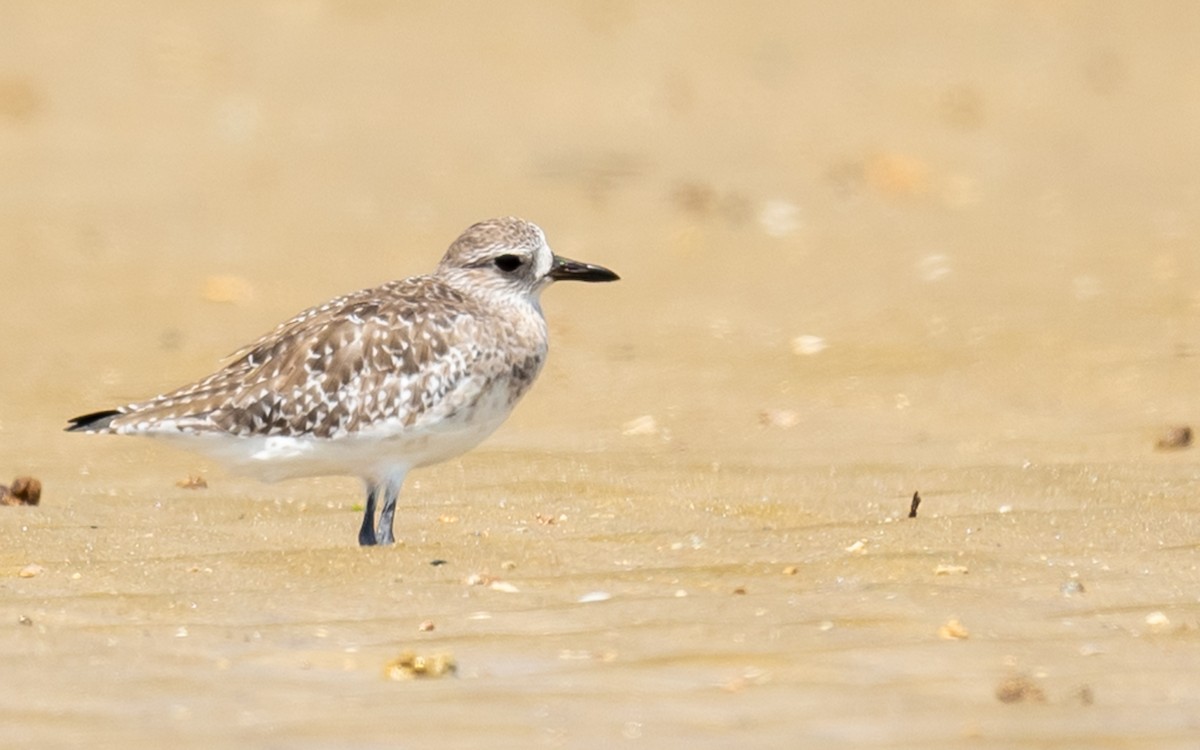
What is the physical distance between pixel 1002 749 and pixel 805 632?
1114mm

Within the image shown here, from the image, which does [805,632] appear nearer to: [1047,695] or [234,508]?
[1047,695]

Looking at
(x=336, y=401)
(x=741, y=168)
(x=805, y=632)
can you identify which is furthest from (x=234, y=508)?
(x=741, y=168)

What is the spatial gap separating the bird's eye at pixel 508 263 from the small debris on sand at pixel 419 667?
3.29m

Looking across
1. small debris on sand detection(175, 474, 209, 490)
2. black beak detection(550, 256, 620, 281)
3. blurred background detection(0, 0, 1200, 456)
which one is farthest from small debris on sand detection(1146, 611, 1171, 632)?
small debris on sand detection(175, 474, 209, 490)

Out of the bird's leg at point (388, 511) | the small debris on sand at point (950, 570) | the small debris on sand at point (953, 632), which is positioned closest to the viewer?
the small debris on sand at point (953, 632)

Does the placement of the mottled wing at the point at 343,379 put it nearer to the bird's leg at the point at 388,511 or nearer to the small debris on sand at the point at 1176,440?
the bird's leg at the point at 388,511

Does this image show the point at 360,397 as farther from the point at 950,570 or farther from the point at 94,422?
the point at 950,570

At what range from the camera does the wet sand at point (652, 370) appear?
6137mm

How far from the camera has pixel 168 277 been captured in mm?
13922

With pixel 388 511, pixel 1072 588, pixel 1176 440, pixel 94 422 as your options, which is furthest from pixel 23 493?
pixel 1176 440

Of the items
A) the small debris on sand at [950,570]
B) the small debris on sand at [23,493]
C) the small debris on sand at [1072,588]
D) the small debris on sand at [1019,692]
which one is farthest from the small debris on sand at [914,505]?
the small debris on sand at [23,493]

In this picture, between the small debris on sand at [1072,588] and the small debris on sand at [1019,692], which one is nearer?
the small debris on sand at [1019,692]

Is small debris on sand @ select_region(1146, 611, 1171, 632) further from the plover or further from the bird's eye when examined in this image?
the bird's eye

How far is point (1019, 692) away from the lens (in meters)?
5.90
